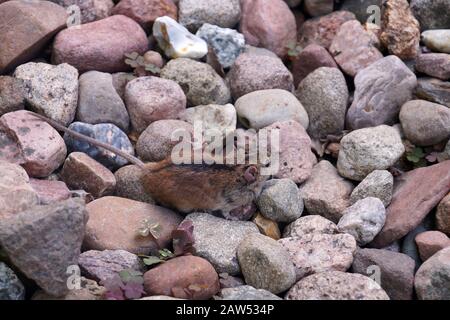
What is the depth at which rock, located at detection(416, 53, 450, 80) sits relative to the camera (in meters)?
5.16

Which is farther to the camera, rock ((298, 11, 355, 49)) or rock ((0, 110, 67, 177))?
rock ((298, 11, 355, 49))

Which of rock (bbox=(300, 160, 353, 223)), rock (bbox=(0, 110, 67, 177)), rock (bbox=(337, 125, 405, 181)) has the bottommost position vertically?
rock (bbox=(300, 160, 353, 223))

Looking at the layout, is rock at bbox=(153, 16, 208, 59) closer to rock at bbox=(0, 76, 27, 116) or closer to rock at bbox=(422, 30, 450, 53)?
rock at bbox=(0, 76, 27, 116)

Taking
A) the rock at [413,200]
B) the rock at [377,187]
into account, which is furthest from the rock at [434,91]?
the rock at [377,187]

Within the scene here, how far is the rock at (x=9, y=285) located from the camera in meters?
3.60

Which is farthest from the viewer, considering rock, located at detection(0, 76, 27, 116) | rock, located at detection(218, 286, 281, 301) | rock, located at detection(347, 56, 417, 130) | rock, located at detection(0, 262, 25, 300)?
rock, located at detection(347, 56, 417, 130)

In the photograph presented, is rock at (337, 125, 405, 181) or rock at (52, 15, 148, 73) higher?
rock at (52, 15, 148, 73)

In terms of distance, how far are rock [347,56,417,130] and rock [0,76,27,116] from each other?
2.35 m

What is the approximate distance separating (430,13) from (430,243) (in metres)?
2.23

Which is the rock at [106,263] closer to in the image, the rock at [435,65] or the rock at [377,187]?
the rock at [377,187]

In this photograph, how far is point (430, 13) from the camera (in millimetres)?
5598

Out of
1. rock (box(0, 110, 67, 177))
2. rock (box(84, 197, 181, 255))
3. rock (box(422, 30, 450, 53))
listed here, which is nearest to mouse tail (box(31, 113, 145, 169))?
rock (box(0, 110, 67, 177))

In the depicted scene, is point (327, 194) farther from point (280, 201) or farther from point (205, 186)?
point (205, 186)

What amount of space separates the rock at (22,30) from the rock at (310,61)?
73.3 inches
